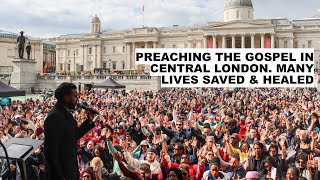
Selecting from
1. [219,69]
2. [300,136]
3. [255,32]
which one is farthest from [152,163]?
[255,32]

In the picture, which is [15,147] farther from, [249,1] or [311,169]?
[249,1]

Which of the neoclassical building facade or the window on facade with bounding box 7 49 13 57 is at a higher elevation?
the neoclassical building facade

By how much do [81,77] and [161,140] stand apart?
150 feet

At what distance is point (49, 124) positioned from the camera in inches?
187

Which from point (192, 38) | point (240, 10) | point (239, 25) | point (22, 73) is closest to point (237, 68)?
point (22, 73)

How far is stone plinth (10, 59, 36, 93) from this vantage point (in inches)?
1626

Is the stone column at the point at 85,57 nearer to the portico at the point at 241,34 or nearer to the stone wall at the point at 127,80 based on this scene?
the portico at the point at 241,34

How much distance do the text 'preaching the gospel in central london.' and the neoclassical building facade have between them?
6054 cm

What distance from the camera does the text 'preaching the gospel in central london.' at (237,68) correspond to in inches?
844

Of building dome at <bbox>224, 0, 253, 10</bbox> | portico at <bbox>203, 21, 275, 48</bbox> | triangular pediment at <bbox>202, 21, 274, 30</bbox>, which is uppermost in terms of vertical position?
building dome at <bbox>224, 0, 253, 10</bbox>

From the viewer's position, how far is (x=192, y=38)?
89.9 m

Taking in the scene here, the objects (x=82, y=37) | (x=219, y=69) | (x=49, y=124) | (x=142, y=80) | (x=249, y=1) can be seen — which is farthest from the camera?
(x=82, y=37)

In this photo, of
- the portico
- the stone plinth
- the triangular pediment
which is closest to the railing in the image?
the stone plinth

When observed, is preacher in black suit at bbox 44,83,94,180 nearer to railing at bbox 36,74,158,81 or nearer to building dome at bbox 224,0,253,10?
railing at bbox 36,74,158,81
